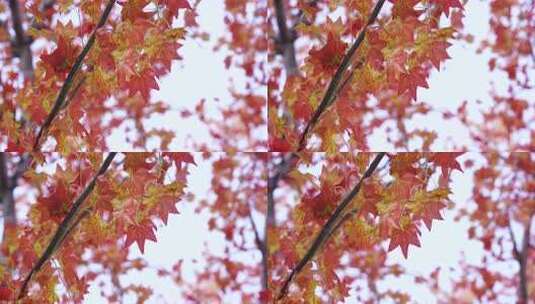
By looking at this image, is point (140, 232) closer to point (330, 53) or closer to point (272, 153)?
point (272, 153)

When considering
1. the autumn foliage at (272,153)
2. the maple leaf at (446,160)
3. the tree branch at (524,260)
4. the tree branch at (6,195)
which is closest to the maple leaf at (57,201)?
the autumn foliage at (272,153)

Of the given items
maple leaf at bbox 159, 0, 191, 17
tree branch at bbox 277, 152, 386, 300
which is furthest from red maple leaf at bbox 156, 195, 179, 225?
maple leaf at bbox 159, 0, 191, 17

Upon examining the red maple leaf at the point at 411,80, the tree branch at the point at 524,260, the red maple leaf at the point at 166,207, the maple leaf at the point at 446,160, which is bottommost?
the tree branch at the point at 524,260

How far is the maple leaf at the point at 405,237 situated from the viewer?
2.35 metres

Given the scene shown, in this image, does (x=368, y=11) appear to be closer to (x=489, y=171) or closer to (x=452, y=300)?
(x=489, y=171)

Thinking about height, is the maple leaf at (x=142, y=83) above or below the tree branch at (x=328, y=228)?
above

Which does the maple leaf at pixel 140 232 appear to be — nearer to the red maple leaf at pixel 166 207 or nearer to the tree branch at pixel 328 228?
the red maple leaf at pixel 166 207

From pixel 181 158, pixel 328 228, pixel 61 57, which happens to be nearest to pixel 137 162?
pixel 181 158

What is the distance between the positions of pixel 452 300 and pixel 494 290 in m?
0.13

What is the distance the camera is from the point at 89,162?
245cm

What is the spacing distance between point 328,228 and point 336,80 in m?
0.43

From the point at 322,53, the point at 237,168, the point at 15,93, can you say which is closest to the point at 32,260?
the point at 15,93

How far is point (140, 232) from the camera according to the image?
2.43 meters

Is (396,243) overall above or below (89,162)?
below
